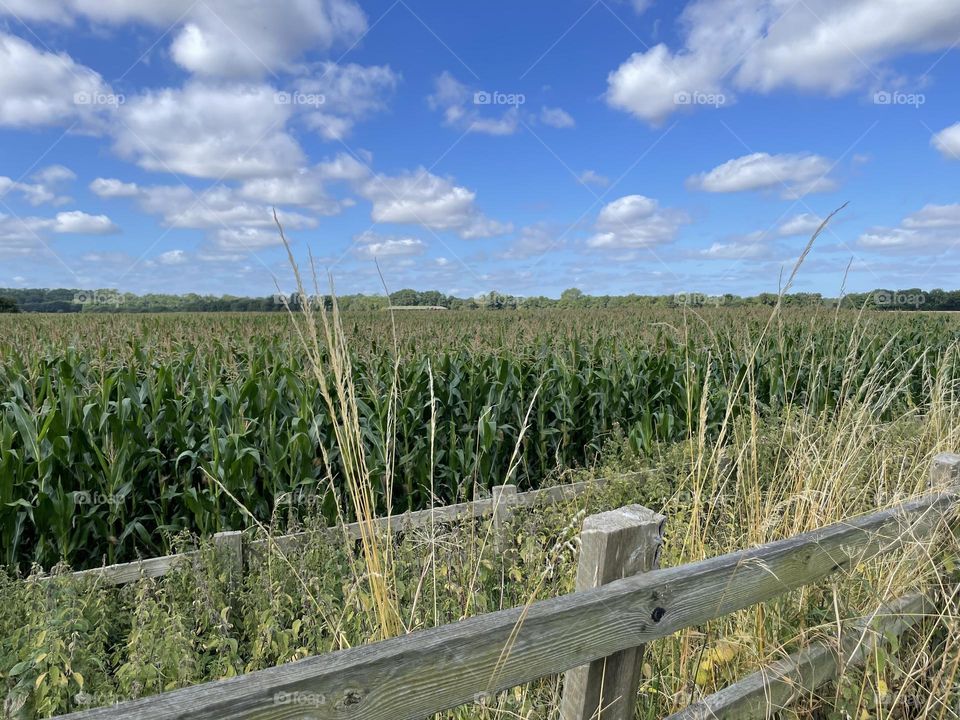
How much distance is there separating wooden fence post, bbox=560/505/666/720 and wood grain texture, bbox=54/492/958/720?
65 millimetres

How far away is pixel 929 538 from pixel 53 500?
19.9 ft

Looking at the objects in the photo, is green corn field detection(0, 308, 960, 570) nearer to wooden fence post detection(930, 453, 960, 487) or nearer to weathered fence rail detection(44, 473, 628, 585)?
weathered fence rail detection(44, 473, 628, 585)

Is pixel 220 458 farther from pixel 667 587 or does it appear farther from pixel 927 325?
pixel 927 325

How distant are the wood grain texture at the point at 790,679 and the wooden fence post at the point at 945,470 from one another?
1.10 metres

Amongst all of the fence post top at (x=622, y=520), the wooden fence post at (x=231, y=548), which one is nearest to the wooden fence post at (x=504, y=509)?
the fence post top at (x=622, y=520)

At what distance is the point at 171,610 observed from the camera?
11.2 feet

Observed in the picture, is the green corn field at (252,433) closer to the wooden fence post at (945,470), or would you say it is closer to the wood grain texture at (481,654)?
the wooden fence post at (945,470)

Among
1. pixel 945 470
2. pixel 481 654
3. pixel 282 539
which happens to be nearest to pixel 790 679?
pixel 481 654

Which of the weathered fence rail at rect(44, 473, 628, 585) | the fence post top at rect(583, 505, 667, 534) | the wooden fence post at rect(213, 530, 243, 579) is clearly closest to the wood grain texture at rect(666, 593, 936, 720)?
the fence post top at rect(583, 505, 667, 534)

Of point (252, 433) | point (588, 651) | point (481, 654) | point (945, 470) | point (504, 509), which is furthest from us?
point (252, 433)

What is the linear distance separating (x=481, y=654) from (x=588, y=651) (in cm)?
39

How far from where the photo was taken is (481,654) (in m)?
1.62

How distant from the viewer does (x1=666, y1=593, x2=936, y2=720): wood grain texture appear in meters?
2.33

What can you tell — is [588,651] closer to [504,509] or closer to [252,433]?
[504,509]
